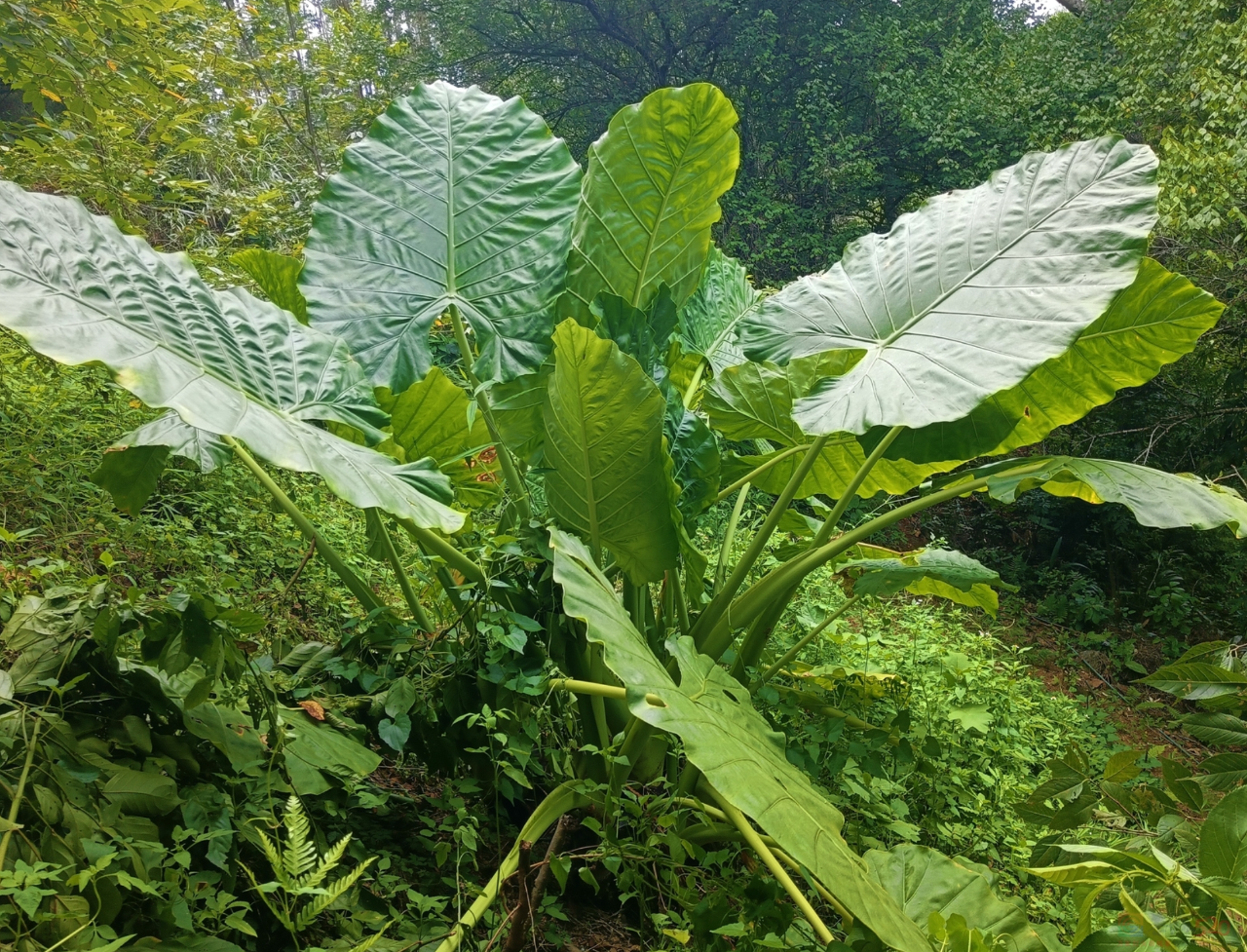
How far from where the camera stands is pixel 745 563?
4.29 feet

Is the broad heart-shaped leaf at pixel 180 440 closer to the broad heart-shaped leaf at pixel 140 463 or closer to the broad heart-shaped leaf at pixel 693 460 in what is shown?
the broad heart-shaped leaf at pixel 140 463

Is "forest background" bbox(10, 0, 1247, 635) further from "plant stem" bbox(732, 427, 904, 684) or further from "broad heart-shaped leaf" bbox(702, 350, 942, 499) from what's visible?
"plant stem" bbox(732, 427, 904, 684)

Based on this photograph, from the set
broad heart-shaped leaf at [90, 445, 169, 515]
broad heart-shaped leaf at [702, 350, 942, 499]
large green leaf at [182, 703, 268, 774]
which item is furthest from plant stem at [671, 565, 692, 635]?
broad heart-shaped leaf at [90, 445, 169, 515]

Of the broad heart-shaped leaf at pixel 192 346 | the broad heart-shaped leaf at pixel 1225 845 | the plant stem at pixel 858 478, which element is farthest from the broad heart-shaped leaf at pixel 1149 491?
the broad heart-shaped leaf at pixel 192 346

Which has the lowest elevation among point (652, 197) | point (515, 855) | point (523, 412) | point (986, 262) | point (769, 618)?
point (515, 855)

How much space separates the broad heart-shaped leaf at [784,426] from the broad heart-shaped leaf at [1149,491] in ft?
0.77

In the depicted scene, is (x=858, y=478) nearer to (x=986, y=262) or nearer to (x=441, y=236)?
(x=986, y=262)

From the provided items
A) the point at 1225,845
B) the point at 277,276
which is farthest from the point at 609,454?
the point at 277,276

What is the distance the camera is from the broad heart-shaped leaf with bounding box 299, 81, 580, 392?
146cm

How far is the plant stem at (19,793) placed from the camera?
2.23 feet

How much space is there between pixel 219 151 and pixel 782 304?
328 centimetres

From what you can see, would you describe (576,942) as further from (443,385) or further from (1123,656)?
(1123,656)

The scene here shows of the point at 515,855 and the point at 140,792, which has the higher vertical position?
the point at 140,792

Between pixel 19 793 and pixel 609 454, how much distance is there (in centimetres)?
72
